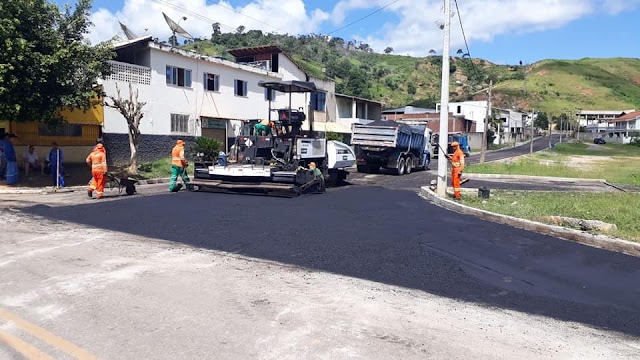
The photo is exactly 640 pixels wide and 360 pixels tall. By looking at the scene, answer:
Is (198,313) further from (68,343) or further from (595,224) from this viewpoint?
(595,224)

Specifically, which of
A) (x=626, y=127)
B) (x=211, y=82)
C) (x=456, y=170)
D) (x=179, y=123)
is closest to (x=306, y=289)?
(x=456, y=170)

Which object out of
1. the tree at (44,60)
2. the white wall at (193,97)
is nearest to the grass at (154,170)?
the white wall at (193,97)

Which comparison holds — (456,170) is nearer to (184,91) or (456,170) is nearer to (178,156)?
(178,156)

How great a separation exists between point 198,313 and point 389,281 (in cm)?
241

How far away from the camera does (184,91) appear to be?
89.8ft

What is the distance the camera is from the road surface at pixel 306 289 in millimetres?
4445

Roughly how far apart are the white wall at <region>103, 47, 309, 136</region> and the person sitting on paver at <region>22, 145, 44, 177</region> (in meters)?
4.24

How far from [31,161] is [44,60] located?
470 cm

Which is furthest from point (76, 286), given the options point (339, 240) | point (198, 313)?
point (339, 240)

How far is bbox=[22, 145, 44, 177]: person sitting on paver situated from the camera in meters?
18.5

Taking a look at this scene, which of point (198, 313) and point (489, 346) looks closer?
point (489, 346)

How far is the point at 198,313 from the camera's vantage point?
508cm

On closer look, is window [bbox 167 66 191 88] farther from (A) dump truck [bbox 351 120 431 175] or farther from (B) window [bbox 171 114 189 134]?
(A) dump truck [bbox 351 120 431 175]

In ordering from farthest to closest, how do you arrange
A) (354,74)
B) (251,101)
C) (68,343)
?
(354,74)
(251,101)
(68,343)
